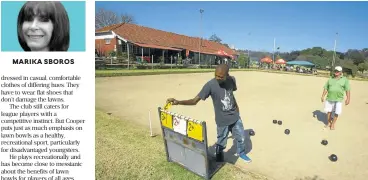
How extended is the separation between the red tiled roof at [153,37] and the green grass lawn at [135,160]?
26.6 m

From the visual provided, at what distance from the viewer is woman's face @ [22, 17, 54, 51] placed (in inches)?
118

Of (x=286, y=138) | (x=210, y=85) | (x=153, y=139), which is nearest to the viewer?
(x=210, y=85)

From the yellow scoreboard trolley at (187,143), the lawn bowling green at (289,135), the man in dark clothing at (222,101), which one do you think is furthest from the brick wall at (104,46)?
the yellow scoreboard trolley at (187,143)

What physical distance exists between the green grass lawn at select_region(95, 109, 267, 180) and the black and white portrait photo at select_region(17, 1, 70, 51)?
6.83ft

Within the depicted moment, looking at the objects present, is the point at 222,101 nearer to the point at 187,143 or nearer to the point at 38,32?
the point at 187,143

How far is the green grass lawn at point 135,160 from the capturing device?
4.08 m

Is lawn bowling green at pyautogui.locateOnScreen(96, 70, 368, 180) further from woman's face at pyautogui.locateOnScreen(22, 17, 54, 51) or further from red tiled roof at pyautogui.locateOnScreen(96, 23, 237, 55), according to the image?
red tiled roof at pyautogui.locateOnScreen(96, 23, 237, 55)

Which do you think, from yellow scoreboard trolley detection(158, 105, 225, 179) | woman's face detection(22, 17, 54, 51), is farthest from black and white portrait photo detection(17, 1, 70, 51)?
yellow scoreboard trolley detection(158, 105, 225, 179)

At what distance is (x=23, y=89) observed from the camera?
314 cm

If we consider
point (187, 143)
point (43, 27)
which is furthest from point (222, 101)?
point (43, 27)

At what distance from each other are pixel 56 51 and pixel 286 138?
17.5ft

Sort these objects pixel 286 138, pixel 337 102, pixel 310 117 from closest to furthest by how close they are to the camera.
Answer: pixel 286 138
pixel 337 102
pixel 310 117

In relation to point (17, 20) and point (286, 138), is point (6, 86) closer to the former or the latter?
point (17, 20)

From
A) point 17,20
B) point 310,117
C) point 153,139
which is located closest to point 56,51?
point 17,20
